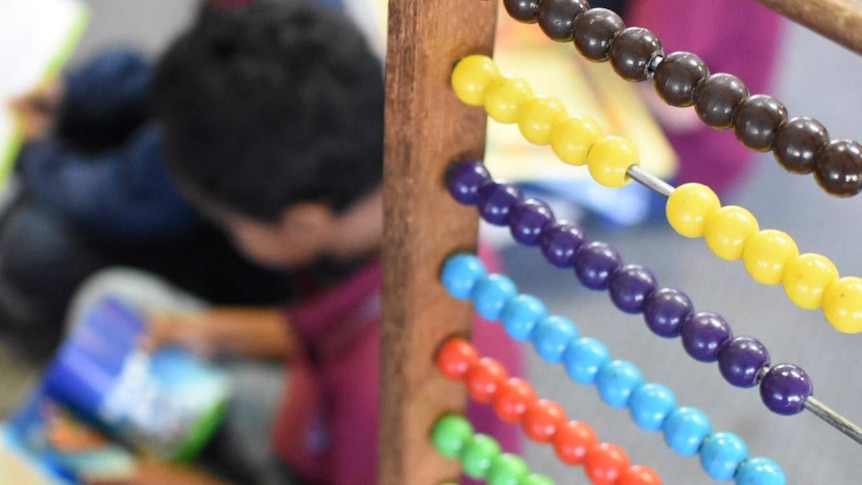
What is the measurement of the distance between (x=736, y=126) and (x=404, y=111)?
17 cm

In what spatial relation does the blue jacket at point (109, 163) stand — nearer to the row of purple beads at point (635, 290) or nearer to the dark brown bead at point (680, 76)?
the row of purple beads at point (635, 290)

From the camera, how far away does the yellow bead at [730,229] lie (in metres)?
0.47

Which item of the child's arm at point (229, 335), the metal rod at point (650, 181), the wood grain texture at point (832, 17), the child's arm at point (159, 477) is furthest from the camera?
the child's arm at point (229, 335)

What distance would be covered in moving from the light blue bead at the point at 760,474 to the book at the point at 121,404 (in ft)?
2.28

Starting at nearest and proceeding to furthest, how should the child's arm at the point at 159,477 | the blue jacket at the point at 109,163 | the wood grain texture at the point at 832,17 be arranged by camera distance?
the wood grain texture at the point at 832,17, the child's arm at the point at 159,477, the blue jacket at the point at 109,163

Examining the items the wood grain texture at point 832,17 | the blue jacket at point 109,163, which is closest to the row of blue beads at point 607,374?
the wood grain texture at point 832,17

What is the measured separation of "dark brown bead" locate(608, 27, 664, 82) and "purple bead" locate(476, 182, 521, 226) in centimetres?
11

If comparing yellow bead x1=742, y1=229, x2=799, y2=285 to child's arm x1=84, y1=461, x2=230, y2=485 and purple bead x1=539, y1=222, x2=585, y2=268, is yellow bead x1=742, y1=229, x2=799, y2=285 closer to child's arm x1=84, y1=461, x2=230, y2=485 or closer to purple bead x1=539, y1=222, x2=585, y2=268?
purple bead x1=539, y1=222, x2=585, y2=268

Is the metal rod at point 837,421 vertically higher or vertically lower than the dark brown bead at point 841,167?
lower

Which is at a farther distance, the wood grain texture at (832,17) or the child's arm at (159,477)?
the child's arm at (159,477)

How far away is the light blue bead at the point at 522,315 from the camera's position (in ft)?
1.92

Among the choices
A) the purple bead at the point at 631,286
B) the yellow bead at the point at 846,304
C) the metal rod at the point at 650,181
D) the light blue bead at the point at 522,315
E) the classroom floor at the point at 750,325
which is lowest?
the classroom floor at the point at 750,325

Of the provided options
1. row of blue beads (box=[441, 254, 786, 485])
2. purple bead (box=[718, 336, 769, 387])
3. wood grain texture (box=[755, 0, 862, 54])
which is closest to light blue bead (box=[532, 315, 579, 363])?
row of blue beads (box=[441, 254, 786, 485])

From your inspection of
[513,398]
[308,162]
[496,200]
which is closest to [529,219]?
[496,200]
